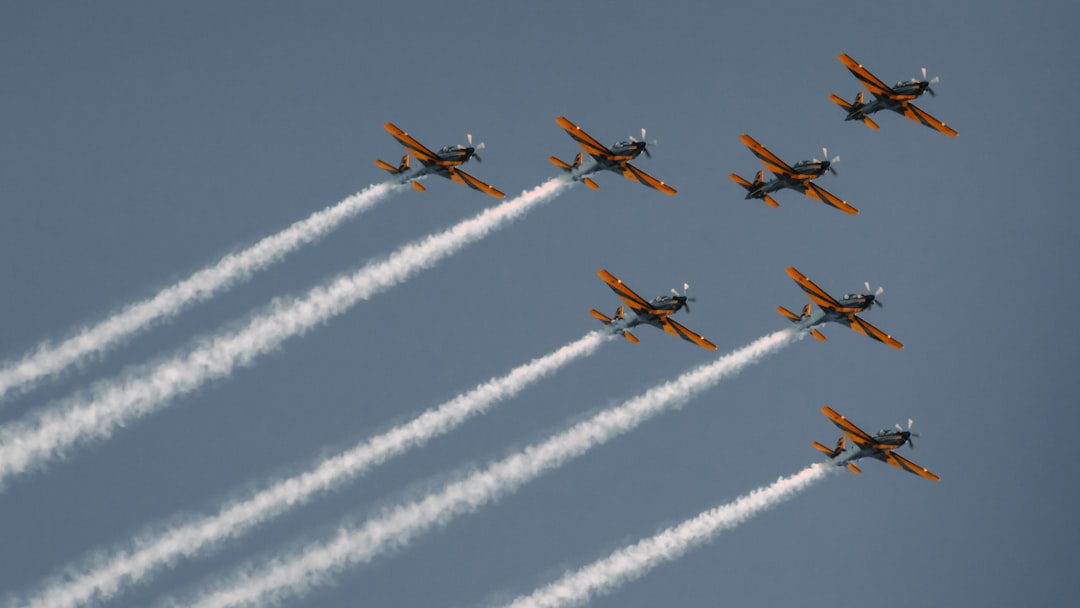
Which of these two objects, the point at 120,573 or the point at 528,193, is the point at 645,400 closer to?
the point at 528,193

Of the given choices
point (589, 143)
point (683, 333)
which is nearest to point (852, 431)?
point (683, 333)

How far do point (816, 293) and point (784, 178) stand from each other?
294 inches

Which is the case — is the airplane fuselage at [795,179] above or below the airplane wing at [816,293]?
above

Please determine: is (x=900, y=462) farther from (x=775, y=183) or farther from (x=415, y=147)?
(x=415, y=147)

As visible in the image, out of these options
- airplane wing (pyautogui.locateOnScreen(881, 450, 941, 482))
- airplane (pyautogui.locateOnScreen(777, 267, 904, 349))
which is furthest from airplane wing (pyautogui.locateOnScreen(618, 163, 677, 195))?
airplane wing (pyautogui.locateOnScreen(881, 450, 941, 482))

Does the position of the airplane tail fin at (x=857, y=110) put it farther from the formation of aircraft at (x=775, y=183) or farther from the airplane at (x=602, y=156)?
the airplane at (x=602, y=156)

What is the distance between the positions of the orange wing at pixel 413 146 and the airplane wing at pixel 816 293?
2331cm

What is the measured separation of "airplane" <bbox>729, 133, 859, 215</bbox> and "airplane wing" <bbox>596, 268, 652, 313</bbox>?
11.0 m

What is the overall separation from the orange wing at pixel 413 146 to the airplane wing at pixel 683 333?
1670cm

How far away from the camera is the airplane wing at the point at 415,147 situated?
11362 cm

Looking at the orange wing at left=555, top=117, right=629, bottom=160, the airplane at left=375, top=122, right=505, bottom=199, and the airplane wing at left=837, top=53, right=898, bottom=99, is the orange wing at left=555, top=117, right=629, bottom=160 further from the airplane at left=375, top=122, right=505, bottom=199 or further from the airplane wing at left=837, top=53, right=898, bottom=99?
the airplane wing at left=837, top=53, right=898, bottom=99

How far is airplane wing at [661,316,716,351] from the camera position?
116375 millimetres

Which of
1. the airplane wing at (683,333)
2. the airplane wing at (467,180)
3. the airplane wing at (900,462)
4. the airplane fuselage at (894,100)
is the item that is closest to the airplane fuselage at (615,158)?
the airplane wing at (467,180)

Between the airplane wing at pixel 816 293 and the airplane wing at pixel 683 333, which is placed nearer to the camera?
the airplane wing at pixel 683 333
